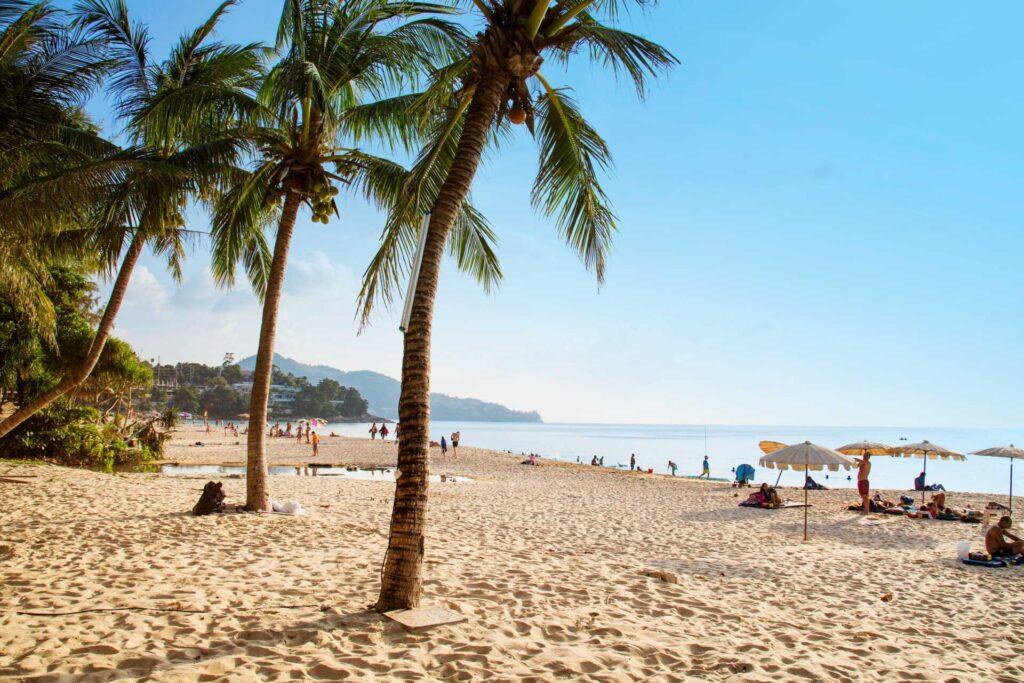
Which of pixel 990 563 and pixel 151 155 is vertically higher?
Result: pixel 151 155

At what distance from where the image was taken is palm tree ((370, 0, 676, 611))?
4.88 metres

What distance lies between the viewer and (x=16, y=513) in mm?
8750

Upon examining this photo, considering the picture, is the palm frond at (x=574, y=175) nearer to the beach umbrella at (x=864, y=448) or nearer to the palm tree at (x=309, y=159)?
the palm tree at (x=309, y=159)

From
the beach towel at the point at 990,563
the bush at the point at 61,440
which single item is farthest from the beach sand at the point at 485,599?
the bush at the point at 61,440

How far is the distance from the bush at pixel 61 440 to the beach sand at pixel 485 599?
6216mm

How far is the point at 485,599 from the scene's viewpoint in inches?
226

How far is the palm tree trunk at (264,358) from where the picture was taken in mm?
9633

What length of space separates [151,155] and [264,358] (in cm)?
358

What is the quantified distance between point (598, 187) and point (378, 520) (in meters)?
6.54

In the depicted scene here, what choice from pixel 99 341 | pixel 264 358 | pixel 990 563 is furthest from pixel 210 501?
pixel 990 563

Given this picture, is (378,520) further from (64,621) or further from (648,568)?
(64,621)

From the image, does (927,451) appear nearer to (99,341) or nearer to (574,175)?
(574,175)

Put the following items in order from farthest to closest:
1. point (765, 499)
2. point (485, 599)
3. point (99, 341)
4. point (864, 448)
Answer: point (864, 448) < point (765, 499) < point (99, 341) < point (485, 599)

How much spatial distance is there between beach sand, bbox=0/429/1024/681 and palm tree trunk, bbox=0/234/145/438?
141 centimetres
